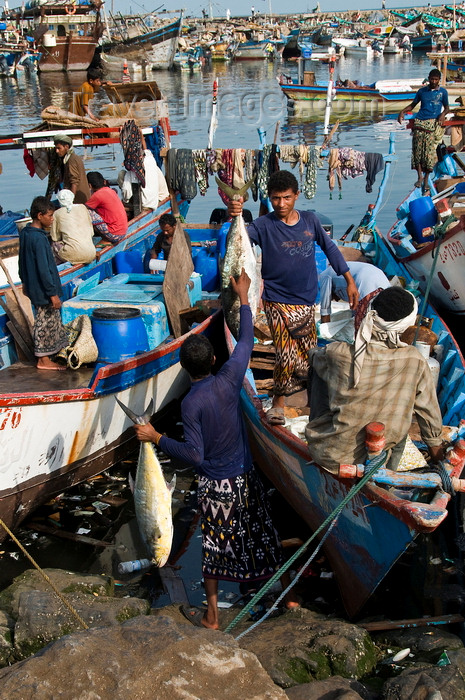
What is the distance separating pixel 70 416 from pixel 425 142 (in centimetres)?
900

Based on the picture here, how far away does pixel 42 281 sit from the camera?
6.42 m

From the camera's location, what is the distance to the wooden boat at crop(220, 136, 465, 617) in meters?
4.00

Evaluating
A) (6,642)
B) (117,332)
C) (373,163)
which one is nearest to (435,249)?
(373,163)

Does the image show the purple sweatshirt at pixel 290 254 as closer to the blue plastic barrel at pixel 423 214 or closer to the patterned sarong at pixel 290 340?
the patterned sarong at pixel 290 340

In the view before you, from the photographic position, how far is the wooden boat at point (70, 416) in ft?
19.0

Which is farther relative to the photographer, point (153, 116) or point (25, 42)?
point (25, 42)

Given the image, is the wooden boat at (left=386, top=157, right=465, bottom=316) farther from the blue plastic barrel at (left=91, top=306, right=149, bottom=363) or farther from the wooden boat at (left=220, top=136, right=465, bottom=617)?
the blue plastic barrel at (left=91, top=306, right=149, bottom=363)

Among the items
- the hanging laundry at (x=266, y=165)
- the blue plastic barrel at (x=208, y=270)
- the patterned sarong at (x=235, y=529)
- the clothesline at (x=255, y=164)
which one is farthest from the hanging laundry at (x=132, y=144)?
the patterned sarong at (x=235, y=529)

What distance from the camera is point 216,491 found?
14.7 ft

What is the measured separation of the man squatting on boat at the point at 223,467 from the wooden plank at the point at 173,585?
0.43 meters

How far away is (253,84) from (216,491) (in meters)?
47.0

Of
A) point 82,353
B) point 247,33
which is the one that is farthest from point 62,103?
point 247,33

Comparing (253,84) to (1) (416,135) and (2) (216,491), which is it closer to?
(1) (416,135)

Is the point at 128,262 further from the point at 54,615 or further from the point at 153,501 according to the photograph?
the point at 54,615
